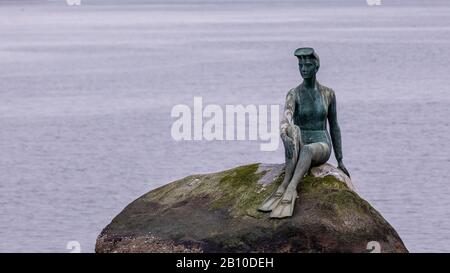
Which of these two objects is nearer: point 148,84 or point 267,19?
point 148,84

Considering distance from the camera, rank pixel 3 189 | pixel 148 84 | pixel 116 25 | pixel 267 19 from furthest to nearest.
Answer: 1. pixel 267 19
2. pixel 116 25
3. pixel 148 84
4. pixel 3 189

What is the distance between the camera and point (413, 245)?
32.5 metres

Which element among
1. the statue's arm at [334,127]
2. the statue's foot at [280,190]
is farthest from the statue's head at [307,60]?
the statue's foot at [280,190]

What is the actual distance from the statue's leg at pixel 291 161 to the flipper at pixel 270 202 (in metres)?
0.07

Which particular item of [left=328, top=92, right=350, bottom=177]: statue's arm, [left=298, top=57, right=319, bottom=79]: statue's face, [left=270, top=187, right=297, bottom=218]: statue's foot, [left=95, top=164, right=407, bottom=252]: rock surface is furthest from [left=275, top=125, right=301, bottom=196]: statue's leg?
[left=328, top=92, right=350, bottom=177]: statue's arm

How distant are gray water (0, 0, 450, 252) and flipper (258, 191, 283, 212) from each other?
7861 millimetres

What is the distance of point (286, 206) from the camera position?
24500mm

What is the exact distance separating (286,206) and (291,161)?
2.45 ft

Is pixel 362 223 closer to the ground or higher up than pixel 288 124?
closer to the ground

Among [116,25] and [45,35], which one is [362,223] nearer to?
[45,35]

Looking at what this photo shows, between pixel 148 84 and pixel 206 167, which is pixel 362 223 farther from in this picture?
pixel 148 84

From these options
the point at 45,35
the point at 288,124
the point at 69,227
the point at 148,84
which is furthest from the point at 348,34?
the point at 288,124
